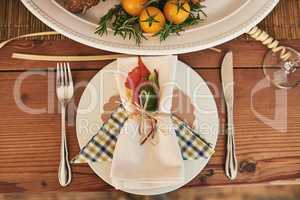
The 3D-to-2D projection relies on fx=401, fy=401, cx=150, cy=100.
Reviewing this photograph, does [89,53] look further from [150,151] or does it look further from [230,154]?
[230,154]

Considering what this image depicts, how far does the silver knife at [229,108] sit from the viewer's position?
0.71 meters

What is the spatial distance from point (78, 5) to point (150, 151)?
0.29m

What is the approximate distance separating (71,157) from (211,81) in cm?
29

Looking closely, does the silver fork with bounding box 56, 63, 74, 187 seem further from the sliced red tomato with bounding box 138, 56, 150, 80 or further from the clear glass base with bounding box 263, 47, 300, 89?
the clear glass base with bounding box 263, 47, 300, 89

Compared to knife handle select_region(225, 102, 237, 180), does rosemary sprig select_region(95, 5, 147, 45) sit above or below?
above

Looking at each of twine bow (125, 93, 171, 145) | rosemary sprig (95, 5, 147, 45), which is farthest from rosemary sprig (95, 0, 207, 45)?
twine bow (125, 93, 171, 145)

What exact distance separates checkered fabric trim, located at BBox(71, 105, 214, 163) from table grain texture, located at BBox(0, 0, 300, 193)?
3 cm

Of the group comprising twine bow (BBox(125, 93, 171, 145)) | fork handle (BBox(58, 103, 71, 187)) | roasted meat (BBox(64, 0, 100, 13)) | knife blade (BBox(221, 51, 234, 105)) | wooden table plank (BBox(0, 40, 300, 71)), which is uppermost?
roasted meat (BBox(64, 0, 100, 13))

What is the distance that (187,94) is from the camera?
A: 0.74 m

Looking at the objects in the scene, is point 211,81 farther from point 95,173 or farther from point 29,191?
point 29,191

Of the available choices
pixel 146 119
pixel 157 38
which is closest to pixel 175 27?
pixel 157 38

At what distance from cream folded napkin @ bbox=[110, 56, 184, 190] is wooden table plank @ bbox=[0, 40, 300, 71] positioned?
0.18ft

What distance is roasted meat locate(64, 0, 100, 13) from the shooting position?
72 centimetres

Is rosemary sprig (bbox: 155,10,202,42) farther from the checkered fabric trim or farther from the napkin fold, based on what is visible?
the checkered fabric trim
